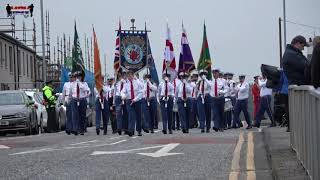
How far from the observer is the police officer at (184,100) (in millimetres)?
22344

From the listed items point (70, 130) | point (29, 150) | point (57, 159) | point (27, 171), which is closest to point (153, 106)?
point (70, 130)

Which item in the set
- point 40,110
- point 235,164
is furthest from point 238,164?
point 40,110

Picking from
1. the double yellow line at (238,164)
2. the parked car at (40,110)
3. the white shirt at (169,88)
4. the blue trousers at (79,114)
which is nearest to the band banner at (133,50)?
the parked car at (40,110)

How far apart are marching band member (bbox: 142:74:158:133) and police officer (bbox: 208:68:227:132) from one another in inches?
69.0

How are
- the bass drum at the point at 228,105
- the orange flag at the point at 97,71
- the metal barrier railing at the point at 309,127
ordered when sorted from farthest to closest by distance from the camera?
1. the orange flag at the point at 97,71
2. the bass drum at the point at 228,105
3. the metal barrier railing at the point at 309,127

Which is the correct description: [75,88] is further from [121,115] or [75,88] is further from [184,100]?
[184,100]

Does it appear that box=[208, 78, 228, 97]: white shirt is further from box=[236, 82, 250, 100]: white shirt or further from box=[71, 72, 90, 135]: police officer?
box=[71, 72, 90, 135]: police officer

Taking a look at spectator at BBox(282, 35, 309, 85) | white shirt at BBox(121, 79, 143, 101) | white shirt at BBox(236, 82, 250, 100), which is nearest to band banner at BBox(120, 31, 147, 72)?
white shirt at BBox(236, 82, 250, 100)

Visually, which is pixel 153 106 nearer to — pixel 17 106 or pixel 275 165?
pixel 17 106

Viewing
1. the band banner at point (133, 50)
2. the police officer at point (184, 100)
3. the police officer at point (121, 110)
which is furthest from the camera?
the band banner at point (133, 50)

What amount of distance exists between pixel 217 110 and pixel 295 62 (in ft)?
31.7

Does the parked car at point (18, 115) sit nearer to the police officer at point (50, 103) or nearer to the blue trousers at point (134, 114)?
the police officer at point (50, 103)

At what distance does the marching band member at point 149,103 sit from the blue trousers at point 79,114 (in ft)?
6.38

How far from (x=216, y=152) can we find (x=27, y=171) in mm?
3866
